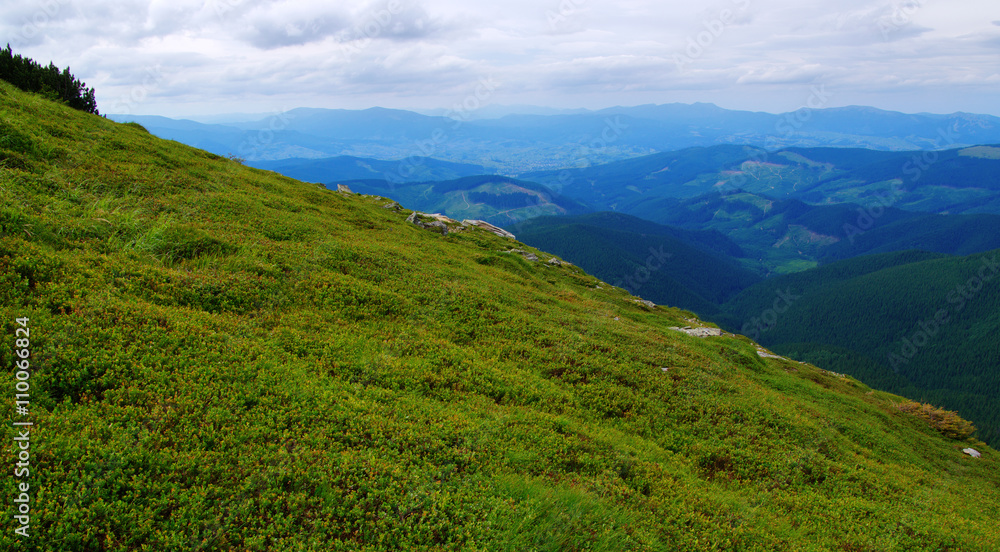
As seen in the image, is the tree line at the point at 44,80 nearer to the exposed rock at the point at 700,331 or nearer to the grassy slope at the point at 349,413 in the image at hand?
the grassy slope at the point at 349,413

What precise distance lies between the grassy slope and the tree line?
10.3 m

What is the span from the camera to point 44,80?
2839 cm

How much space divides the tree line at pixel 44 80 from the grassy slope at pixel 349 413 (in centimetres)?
1027

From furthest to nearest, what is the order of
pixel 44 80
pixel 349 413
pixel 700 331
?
pixel 700 331 < pixel 44 80 < pixel 349 413

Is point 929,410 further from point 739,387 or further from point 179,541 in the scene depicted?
point 179,541

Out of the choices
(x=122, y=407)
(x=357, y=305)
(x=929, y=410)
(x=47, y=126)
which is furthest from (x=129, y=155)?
(x=929, y=410)

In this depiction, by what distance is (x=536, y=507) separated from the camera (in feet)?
24.8

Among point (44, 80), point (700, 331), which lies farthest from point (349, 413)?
point (44, 80)

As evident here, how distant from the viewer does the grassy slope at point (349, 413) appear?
6.24 m

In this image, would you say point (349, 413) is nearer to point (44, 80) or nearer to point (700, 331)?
point (700, 331)

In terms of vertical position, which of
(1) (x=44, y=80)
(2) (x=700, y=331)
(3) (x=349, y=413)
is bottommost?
(2) (x=700, y=331)

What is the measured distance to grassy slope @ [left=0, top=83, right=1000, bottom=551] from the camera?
6.24m

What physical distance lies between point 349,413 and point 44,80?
36780 millimetres

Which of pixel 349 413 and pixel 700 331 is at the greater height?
pixel 349 413
